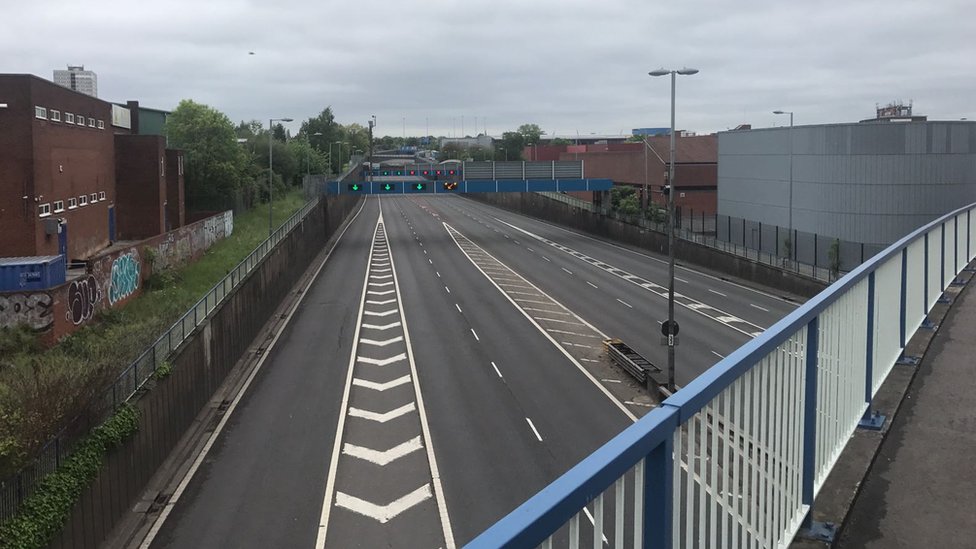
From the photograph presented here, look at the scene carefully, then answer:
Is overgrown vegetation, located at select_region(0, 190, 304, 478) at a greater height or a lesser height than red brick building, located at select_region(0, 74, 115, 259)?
lesser

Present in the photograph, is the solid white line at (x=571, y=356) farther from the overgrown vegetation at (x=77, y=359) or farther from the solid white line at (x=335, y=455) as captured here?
the overgrown vegetation at (x=77, y=359)

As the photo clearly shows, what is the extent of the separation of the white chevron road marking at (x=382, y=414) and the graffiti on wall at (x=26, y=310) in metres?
12.1

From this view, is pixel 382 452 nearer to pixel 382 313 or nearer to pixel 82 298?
pixel 82 298

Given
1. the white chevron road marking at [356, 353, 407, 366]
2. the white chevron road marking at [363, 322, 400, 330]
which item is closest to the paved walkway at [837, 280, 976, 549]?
the white chevron road marking at [356, 353, 407, 366]

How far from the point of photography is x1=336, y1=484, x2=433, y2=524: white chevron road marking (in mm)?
20844

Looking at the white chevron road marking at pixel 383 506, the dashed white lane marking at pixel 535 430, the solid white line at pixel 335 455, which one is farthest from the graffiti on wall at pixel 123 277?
the white chevron road marking at pixel 383 506

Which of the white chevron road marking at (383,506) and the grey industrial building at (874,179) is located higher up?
the grey industrial building at (874,179)

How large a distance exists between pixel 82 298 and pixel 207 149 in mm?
43403

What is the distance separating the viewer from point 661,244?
225ft

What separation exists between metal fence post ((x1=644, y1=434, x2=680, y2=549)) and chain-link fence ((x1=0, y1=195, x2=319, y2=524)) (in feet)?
52.6

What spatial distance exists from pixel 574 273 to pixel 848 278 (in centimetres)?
5391

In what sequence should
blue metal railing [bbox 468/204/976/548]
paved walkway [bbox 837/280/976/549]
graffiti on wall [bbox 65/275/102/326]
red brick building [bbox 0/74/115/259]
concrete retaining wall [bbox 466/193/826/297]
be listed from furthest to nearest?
concrete retaining wall [bbox 466/193/826/297]
red brick building [bbox 0/74/115/259]
graffiti on wall [bbox 65/275/102/326]
paved walkway [bbox 837/280/976/549]
blue metal railing [bbox 468/204/976/548]

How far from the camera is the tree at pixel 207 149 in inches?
2933

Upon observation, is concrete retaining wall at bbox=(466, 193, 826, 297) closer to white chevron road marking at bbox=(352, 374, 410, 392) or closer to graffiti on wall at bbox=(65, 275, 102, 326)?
white chevron road marking at bbox=(352, 374, 410, 392)
